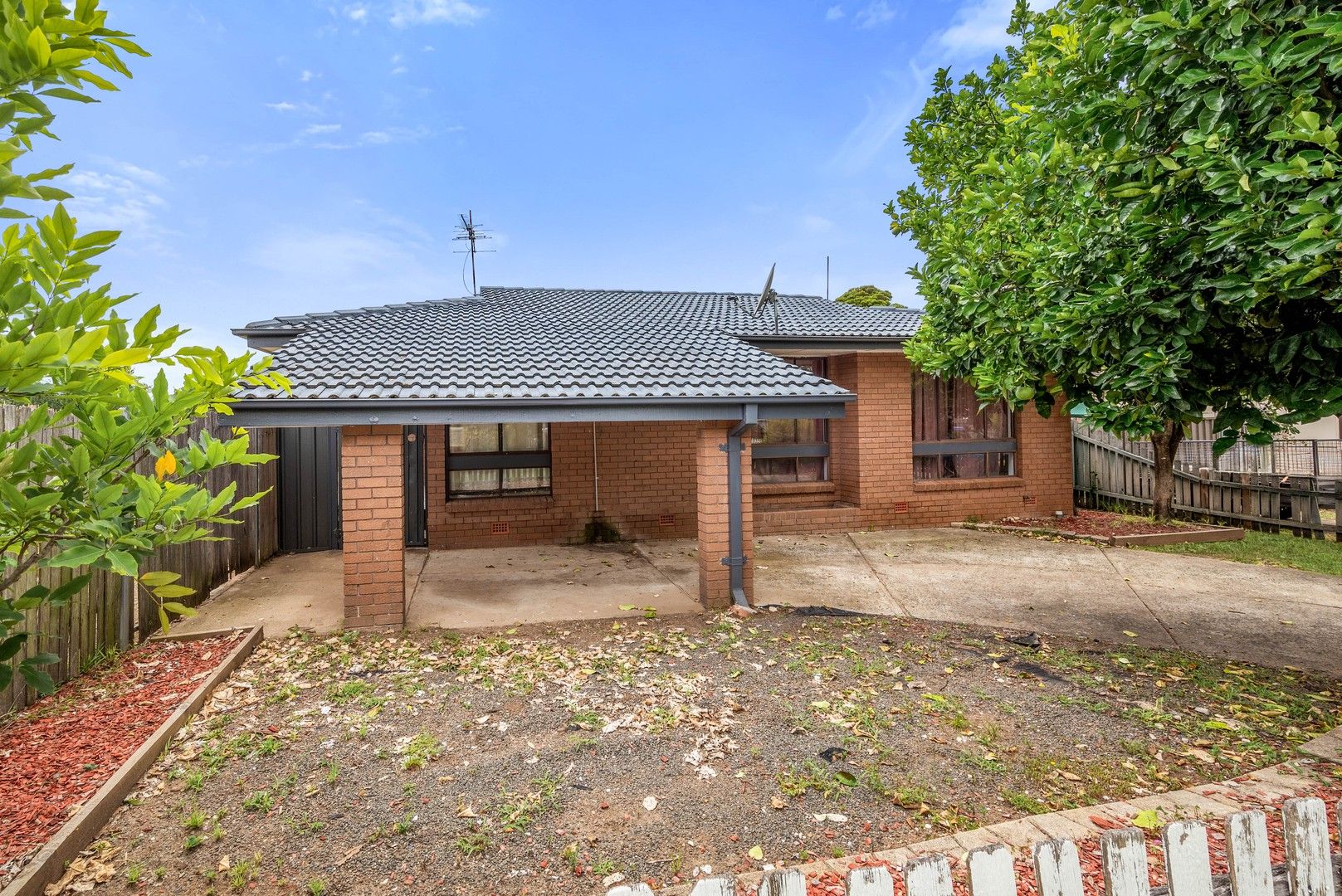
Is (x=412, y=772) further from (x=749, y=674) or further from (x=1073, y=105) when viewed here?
(x=1073, y=105)

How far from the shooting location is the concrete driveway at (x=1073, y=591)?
575cm

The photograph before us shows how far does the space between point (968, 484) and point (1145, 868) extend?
36.3 ft

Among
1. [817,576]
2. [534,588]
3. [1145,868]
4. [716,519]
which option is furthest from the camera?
[817,576]

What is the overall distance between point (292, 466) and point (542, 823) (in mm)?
8880

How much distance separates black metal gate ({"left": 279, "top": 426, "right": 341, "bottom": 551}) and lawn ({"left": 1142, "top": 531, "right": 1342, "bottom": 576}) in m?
13.1

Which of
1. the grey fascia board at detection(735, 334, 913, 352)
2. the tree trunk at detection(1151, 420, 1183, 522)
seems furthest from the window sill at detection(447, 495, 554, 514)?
the tree trunk at detection(1151, 420, 1183, 522)

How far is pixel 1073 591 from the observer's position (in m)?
7.25

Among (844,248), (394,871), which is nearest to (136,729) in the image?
(394,871)

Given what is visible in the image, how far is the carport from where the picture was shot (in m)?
5.92

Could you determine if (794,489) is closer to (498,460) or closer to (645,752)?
(498,460)

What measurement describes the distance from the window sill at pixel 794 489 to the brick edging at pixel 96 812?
28.1 ft

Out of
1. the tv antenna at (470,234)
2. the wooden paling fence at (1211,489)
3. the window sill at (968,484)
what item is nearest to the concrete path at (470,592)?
the window sill at (968,484)

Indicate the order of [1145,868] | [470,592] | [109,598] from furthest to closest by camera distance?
[470,592], [109,598], [1145,868]

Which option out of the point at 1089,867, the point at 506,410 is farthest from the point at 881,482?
the point at 1089,867
